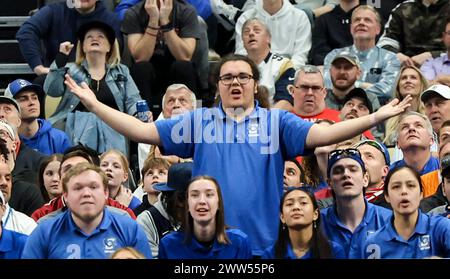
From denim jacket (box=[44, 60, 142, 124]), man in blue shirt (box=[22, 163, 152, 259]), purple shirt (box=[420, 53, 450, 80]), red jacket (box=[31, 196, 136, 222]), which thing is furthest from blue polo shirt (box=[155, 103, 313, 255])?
purple shirt (box=[420, 53, 450, 80])

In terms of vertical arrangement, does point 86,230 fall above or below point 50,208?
below

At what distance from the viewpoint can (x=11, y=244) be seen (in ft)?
30.7

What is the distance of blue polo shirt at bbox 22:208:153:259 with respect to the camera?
9.09 m

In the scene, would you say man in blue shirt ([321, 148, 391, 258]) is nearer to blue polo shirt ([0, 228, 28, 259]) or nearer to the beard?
blue polo shirt ([0, 228, 28, 259])

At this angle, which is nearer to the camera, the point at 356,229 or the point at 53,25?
the point at 356,229

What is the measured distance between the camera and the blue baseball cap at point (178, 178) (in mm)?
9945

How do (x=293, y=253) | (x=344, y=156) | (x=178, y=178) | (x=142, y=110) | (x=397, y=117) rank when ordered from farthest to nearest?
1. (x=397, y=117)
2. (x=142, y=110)
3. (x=178, y=178)
4. (x=344, y=156)
5. (x=293, y=253)

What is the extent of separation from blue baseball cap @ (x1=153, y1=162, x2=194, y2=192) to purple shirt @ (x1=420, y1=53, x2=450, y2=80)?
13.5 feet

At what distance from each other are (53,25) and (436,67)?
3.49 m

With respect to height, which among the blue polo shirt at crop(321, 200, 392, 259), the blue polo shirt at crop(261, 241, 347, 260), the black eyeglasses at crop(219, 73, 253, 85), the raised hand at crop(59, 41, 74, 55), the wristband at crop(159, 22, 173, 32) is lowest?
the blue polo shirt at crop(261, 241, 347, 260)

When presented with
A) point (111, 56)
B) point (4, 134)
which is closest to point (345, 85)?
point (111, 56)

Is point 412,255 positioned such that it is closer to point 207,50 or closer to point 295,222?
point 295,222

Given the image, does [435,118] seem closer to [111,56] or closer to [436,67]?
[436,67]

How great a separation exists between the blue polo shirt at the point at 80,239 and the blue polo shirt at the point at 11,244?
0.75 ft
